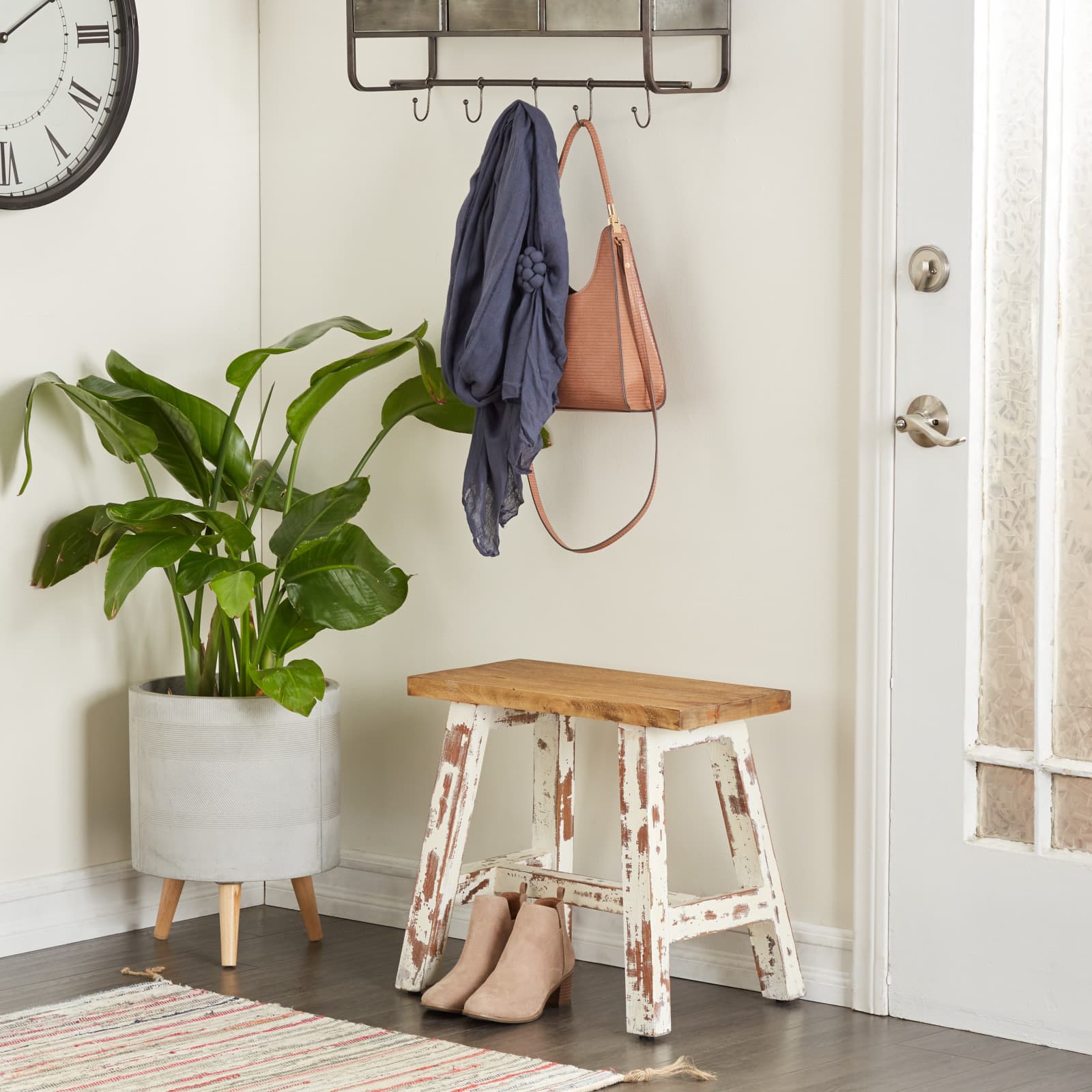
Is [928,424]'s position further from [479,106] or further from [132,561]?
[132,561]

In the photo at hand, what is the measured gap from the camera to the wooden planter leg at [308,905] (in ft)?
9.45

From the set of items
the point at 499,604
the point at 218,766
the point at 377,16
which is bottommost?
the point at 218,766

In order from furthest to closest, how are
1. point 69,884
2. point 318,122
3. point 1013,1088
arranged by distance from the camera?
point 318,122 < point 69,884 < point 1013,1088

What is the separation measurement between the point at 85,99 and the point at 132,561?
91 centimetres

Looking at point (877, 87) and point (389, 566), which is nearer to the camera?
point (877, 87)

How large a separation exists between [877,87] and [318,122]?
1203mm

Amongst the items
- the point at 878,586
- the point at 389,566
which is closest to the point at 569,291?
the point at 389,566

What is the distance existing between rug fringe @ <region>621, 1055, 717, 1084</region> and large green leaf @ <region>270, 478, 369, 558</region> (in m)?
1.08

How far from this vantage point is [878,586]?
8.00 feet

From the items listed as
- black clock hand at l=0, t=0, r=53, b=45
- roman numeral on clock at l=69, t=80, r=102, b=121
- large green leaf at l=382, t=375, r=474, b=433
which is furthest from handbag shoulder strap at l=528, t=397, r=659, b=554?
black clock hand at l=0, t=0, r=53, b=45

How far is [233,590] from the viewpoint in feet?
8.08

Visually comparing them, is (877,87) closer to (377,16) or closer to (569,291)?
(569,291)

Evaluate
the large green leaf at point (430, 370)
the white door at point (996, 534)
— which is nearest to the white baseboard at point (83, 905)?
the large green leaf at point (430, 370)

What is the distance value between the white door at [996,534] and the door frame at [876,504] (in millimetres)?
18
